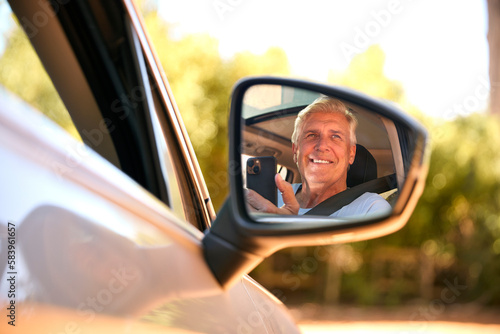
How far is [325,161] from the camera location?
3.92 ft

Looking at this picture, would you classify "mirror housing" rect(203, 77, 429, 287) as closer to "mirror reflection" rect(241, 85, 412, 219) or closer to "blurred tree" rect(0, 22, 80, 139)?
"mirror reflection" rect(241, 85, 412, 219)

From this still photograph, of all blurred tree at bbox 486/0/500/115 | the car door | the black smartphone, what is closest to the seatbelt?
the black smartphone

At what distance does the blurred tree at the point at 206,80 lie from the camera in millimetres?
9609

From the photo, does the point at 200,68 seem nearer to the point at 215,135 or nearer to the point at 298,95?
the point at 215,135

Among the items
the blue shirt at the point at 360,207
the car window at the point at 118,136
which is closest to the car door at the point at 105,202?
the car window at the point at 118,136

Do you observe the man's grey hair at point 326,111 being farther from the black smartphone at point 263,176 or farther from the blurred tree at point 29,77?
the blurred tree at point 29,77

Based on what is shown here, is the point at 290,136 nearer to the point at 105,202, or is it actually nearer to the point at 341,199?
the point at 341,199

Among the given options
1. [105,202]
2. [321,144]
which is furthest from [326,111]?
[105,202]

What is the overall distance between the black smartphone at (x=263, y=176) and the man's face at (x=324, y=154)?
0.07 meters

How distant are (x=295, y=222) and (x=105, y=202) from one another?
406mm

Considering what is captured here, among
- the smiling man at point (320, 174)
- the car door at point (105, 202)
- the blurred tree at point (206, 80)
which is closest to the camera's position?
the car door at point (105, 202)

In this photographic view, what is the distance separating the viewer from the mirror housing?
1083mm

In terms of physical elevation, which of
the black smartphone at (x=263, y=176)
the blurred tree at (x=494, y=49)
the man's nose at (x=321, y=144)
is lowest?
the blurred tree at (x=494, y=49)

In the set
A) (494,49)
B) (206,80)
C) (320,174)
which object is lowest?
(494,49)
